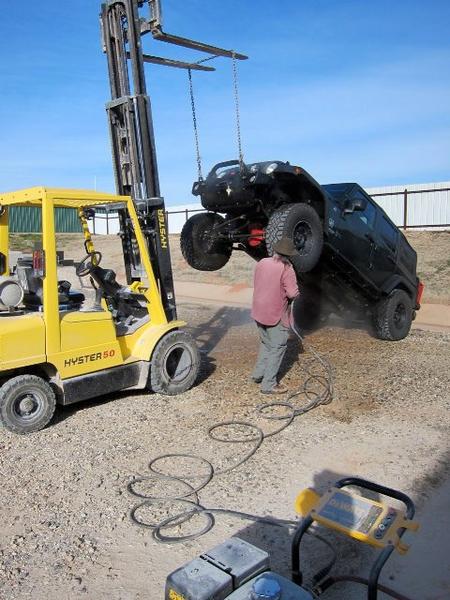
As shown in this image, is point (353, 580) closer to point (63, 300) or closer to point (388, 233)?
point (63, 300)

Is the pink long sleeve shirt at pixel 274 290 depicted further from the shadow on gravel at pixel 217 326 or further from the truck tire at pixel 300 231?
the shadow on gravel at pixel 217 326

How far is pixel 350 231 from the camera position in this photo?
834 cm

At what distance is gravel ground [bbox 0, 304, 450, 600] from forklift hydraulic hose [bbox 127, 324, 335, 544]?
69 mm

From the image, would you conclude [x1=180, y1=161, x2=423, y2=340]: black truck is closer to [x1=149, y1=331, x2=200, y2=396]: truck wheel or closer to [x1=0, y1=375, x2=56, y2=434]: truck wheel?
[x1=149, y1=331, x2=200, y2=396]: truck wheel

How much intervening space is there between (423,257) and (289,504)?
→ 45.8 feet

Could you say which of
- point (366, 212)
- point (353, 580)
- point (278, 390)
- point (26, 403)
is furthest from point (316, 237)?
point (353, 580)

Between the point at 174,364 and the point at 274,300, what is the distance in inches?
57.2

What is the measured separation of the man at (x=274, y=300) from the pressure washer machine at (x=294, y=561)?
3.74m

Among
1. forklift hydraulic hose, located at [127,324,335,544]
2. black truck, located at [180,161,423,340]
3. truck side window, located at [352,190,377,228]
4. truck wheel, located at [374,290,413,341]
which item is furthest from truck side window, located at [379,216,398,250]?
forklift hydraulic hose, located at [127,324,335,544]

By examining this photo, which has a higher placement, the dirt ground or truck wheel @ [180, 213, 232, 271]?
truck wheel @ [180, 213, 232, 271]

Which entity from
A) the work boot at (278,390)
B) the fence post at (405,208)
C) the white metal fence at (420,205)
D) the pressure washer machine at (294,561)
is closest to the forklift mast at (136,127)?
the work boot at (278,390)

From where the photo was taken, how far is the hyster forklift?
5.60 metres

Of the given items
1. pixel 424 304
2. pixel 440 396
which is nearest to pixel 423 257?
pixel 424 304

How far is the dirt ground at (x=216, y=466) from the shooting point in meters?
3.45
